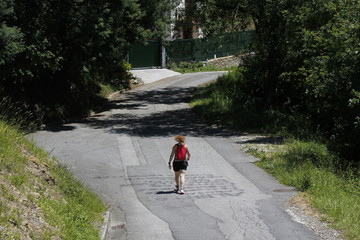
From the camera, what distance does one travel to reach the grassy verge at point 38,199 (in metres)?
7.55

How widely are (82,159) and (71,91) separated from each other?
11.2 meters

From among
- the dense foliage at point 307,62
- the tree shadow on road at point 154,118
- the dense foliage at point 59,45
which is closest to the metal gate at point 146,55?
the tree shadow on road at point 154,118

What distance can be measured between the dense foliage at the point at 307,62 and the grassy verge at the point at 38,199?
7.73m

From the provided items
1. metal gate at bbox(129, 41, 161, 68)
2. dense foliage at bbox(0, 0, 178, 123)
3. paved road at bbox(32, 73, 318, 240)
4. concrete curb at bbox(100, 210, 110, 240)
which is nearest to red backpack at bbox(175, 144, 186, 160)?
paved road at bbox(32, 73, 318, 240)

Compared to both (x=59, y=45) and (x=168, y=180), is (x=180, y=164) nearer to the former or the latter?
(x=168, y=180)

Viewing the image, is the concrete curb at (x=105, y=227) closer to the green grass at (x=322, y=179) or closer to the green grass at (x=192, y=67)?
the green grass at (x=322, y=179)

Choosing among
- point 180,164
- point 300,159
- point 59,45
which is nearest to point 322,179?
point 300,159

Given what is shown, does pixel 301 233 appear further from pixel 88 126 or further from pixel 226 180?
pixel 88 126

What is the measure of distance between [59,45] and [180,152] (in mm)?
11234

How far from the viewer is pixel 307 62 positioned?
1755cm

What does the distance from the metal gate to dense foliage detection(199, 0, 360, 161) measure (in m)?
17.0

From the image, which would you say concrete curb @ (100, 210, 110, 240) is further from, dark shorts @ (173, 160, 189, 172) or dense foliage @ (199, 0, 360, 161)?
dense foliage @ (199, 0, 360, 161)

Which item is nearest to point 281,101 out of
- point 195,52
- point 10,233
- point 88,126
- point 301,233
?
point 88,126

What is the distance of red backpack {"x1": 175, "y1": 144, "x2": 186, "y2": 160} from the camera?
12.5 m
